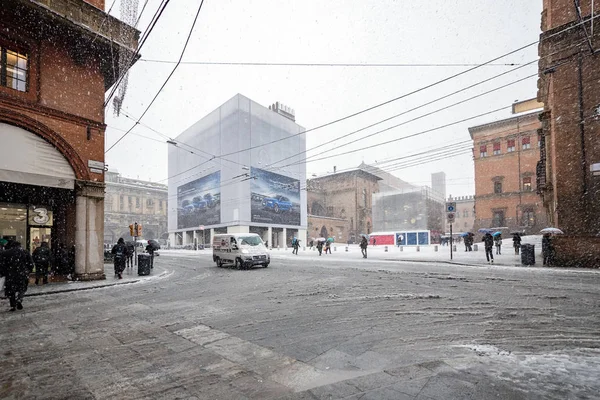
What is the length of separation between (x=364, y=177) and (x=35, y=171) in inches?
2534

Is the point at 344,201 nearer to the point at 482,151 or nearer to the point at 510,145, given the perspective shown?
the point at 482,151

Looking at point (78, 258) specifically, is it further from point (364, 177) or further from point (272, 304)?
point (364, 177)

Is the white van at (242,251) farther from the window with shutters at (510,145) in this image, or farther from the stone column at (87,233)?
the window with shutters at (510,145)

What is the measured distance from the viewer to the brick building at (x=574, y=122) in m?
15.8

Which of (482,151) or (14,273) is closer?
(14,273)

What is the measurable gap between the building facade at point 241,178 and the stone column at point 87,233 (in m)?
29.1

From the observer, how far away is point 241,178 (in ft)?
146

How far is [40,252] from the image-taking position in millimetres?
12070

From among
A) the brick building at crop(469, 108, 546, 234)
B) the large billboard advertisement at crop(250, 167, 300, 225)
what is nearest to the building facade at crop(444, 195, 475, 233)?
the brick building at crop(469, 108, 546, 234)

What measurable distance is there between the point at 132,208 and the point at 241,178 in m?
35.6

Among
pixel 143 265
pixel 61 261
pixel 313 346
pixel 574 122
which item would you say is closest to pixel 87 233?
pixel 61 261

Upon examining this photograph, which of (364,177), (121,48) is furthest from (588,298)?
(364,177)

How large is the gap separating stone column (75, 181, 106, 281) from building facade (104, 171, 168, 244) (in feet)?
181

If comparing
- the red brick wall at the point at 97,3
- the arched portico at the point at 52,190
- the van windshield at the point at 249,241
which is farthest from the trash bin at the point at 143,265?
the red brick wall at the point at 97,3
